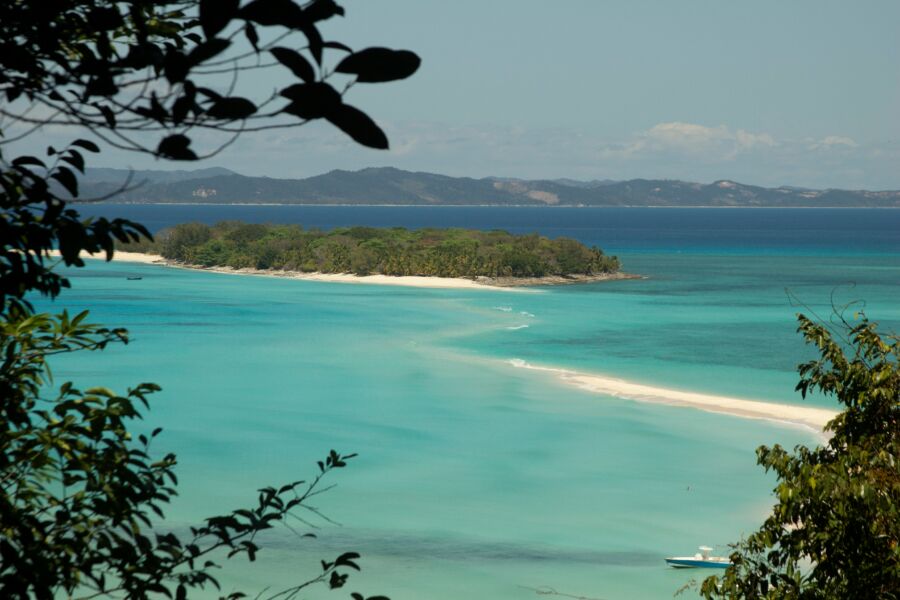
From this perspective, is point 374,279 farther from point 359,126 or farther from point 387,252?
point 359,126

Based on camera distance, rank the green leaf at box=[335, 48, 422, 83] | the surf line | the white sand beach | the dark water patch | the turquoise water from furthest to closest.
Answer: the white sand beach < the surf line < the turquoise water < the dark water patch < the green leaf at box=[335, 48, 422, 83]

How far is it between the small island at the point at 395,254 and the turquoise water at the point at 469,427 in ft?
43.4

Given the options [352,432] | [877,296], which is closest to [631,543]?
[352,432]

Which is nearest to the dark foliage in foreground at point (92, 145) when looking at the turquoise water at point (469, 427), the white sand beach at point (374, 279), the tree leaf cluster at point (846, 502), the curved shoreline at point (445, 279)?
the tree leaf cluster at point (846, 502)

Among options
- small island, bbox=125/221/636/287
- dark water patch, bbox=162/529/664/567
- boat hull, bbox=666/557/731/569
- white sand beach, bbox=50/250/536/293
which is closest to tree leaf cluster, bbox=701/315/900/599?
boat hull, bbox=666/557/731/569

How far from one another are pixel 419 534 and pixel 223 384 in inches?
599

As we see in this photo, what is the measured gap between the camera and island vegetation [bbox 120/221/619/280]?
227 ft

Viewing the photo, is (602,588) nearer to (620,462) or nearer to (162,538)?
(620,462)

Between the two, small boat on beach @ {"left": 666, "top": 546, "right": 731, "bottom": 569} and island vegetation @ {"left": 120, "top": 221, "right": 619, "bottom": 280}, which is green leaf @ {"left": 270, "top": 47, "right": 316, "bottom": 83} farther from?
island vegetation @ {"left": 120, "top": 221, "right": 619, "bottom": 280}

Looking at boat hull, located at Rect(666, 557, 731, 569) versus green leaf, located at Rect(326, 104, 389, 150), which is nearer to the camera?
green leaf, located at Rect(326, 104, 389, 150)

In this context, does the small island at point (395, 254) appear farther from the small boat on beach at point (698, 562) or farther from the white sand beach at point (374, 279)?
the small boat on beach at point (698, 562)

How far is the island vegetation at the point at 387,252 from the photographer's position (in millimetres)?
69125

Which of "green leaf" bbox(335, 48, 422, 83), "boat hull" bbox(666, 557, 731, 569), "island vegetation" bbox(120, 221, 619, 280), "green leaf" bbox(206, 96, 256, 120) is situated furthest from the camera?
"island vegetation" bbox(120, 221, 619, 280)

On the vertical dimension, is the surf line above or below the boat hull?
above
